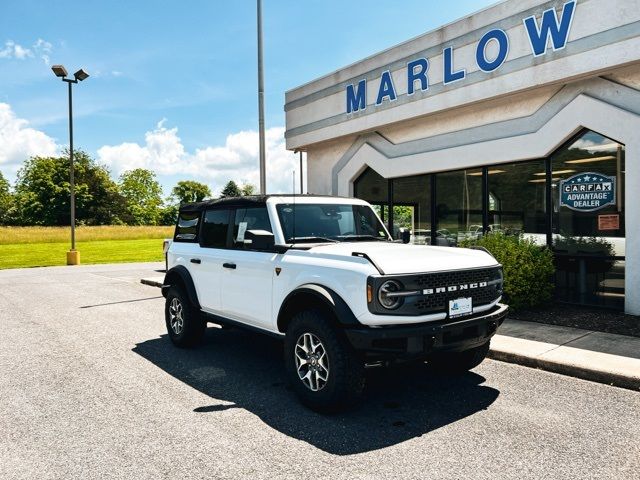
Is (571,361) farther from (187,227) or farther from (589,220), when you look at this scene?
(187,227)

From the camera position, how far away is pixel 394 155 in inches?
478

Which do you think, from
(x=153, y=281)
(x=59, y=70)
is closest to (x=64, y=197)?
(x=59, y=70)

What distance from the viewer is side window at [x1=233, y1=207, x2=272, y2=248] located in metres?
5.27

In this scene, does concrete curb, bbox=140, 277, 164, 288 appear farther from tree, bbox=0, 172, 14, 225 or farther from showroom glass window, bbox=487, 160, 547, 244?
tree, bbox=0, 172, 14, 225

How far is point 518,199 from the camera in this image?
9.62 m

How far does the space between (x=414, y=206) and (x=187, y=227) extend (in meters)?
6.73

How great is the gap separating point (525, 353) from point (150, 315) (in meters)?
6.65

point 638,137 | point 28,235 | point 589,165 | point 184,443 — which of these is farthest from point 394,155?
point 28,235

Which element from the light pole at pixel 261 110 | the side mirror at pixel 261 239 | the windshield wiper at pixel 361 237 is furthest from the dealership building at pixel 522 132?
the side mirror at pixel 261 239

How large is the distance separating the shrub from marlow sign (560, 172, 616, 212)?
3.23ft

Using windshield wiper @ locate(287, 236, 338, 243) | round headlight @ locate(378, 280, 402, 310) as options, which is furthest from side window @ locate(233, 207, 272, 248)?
round headlight @ locate(378, 280, 402, 310)

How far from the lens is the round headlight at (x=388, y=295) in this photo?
12.8ft

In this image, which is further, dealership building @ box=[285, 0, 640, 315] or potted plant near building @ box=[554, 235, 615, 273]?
potted plant near building @ box=[554, 235, 615, 273]

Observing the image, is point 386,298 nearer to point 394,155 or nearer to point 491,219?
point 491,219
